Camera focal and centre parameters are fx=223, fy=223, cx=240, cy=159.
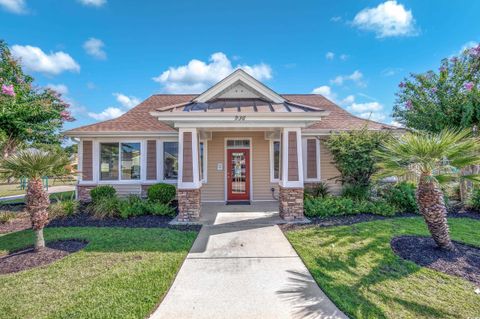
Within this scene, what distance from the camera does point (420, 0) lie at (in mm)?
9648

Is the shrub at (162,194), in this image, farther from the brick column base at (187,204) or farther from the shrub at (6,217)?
the shrub at (6,217)

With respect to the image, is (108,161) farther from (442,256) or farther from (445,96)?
(445,96)

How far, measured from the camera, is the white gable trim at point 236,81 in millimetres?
8906

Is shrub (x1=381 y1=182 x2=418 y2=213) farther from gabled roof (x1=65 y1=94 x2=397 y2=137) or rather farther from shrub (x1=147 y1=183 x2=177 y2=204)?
shrub (x1=147 y1=183 x2=177 y2=204)

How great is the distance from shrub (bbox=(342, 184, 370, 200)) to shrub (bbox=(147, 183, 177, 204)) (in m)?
6.85

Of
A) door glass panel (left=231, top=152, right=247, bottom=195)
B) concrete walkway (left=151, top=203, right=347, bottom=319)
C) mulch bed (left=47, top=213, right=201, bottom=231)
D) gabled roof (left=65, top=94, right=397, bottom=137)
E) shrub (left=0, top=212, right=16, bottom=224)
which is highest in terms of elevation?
gabled roof (left=65, top=94, right=397, bottom=137)

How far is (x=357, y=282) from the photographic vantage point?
140 inches

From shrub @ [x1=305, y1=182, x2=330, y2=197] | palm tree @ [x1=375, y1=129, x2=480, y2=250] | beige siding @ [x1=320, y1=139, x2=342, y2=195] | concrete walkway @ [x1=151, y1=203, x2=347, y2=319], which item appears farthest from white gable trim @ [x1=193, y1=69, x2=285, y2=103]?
concrete walkway @ [x1=151, y1=203, x2=347, y2=319]

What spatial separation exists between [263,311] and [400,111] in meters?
11.9

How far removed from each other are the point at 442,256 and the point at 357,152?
14.8ft

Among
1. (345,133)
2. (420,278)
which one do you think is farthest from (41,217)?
(345,133)

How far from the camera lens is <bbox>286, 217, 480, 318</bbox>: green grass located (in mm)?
2922

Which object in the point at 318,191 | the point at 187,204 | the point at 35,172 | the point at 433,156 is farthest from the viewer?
the point at 318,191

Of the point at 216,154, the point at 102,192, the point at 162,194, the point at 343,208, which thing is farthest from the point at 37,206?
the point at 343,208
